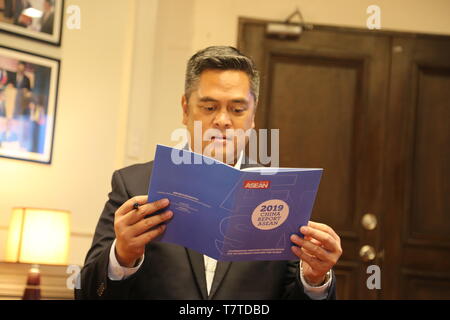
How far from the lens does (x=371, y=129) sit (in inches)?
190

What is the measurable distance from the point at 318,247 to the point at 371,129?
Answer: 3.10 metres

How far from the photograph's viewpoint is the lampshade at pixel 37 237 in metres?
3.63

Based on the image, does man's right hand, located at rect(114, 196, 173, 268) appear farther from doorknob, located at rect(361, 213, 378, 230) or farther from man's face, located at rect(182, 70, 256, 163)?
Answer: doorknob, located at rect(361, 213, 378, 230)

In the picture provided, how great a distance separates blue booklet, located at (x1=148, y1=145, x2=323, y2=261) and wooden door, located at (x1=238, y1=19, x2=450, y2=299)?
2.89 m

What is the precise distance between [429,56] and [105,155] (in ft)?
7.75

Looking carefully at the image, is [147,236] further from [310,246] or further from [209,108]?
[209,108]

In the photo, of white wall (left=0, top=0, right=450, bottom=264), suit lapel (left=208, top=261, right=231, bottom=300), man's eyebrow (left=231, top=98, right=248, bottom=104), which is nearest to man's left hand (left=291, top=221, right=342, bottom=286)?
suit lapel (left=208, top=261, right=231, bottom=300)

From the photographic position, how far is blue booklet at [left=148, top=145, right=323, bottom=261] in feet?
5.59

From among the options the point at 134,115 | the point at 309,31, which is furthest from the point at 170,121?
the point at 309,31

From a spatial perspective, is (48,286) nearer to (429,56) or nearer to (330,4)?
(330,4)

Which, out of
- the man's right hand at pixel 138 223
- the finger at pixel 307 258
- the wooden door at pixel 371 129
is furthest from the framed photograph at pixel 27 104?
the finger at pixel 307 258

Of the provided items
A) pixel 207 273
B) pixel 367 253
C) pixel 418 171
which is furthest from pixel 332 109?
pixel 207 273

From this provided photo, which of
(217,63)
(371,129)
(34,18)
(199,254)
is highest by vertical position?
(34,18)

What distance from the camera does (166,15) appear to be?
4688mm
